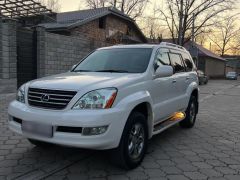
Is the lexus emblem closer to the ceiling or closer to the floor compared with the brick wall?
closer to the floor

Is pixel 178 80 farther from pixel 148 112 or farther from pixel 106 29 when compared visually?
pixel 106 29

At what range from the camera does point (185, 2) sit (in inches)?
1203

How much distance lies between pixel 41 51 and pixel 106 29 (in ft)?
38.8

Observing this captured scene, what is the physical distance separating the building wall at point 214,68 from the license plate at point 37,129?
43.2 meters

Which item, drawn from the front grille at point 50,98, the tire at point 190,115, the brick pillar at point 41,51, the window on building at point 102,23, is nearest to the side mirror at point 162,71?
the front grille at point 50,98

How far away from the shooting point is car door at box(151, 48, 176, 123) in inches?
189

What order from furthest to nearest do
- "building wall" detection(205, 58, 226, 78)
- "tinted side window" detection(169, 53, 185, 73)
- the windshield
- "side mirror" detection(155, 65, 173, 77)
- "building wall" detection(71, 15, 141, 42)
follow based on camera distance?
1. "building wall" detection(205, 58, 226, 78)
2. "building wall" detection(71, 15, 141, 42)
3. "tinted side window" detection(169, 53, 185, 73)
4. the windshield
5. "side mirror" detection(155, 65, 173, 77)

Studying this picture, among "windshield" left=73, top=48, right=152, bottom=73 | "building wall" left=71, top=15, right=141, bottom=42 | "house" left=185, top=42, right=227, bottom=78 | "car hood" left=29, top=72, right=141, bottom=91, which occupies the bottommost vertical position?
"car hood" left=29, top=72, right=141, bottom=91

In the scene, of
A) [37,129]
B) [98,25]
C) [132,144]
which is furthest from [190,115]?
[98,25]

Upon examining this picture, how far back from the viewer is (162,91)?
5031mm

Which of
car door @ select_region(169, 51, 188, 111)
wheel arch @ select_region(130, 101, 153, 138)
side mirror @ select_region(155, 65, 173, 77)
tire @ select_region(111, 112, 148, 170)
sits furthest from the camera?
car door @ select_region(169, 51, 188, 111)

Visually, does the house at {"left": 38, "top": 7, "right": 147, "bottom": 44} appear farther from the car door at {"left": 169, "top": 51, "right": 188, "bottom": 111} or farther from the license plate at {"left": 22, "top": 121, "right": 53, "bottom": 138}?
the license plate at {"left": 22, "top": 121, "right": 53, "bottom": 138}

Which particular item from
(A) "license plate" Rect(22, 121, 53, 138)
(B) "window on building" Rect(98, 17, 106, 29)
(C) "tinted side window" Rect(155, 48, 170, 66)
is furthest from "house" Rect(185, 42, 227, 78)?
(A) "license plate" Rect(22, 121, 53, 138)

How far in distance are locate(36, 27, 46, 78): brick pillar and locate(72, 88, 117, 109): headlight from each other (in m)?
9.25
